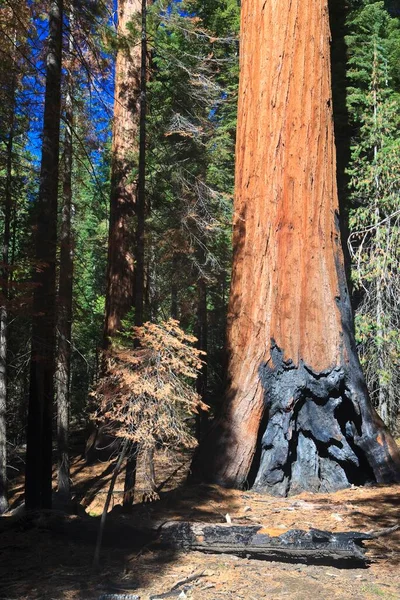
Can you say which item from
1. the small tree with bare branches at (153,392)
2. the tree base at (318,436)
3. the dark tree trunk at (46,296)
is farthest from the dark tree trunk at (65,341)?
the small tree with bare branches at (153,392)

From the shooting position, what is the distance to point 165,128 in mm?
12945

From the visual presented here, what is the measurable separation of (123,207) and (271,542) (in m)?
9.81

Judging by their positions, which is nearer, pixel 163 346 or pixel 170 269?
pixel 163 346

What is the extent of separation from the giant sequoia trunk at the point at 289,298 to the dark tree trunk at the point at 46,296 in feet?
6.98

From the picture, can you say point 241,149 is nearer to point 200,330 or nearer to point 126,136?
point 126,136

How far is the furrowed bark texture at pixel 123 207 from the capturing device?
12977 millimetres

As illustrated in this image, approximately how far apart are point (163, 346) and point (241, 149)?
4029 millimetres

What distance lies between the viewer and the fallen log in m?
4.65

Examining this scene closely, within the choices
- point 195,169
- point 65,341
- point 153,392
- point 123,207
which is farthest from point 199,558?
point 195,169

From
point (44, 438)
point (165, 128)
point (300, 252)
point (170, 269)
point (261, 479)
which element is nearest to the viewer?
point (44, 438)

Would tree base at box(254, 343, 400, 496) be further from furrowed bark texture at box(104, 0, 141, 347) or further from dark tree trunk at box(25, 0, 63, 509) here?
furrowed bark texture at box(104, 0, 141, 347)

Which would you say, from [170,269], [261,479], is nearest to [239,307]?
[261,479]

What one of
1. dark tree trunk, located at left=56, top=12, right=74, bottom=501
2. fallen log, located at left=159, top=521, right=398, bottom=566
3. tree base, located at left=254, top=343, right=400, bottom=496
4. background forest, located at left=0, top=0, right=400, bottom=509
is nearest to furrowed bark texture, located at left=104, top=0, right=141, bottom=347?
background forest, located at left=0, top=0, right=400, bottom=509

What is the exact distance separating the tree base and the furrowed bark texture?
646 cm
